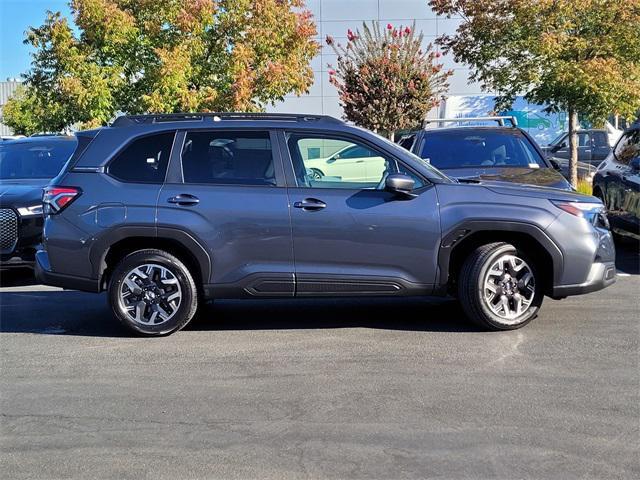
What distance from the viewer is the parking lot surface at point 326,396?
13.0 feet

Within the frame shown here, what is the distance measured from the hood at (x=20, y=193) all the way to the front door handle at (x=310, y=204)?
4.29 meters

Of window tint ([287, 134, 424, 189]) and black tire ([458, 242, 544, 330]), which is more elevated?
window tint ([287, 134, 424, 189])

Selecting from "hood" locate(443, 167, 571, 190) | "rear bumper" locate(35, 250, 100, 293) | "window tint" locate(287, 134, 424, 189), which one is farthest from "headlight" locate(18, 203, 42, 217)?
"hood" locate(443, 167, 571, 190)

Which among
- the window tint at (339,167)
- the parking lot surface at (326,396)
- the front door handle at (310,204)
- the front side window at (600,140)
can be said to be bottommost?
the parking lot surface at (326,396)

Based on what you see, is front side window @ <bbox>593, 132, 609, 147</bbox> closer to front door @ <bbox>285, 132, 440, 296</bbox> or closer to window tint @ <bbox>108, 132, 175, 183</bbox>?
front door @ <bbox>285, 132, 440, 296</bbox>

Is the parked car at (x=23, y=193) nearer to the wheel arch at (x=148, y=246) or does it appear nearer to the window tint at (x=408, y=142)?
the wheel arch at (x=148, y=246)

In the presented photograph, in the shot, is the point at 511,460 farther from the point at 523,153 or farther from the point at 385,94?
the point at 385,94

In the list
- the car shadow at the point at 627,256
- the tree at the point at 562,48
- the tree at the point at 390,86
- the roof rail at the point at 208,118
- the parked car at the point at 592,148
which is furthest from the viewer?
the parked car at the point at 592,148

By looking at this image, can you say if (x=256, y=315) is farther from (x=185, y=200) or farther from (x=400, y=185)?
(x=400, y=185)

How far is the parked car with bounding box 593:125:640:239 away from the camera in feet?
31.2

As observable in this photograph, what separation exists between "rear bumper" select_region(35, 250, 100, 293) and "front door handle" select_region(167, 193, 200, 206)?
0.95 metres

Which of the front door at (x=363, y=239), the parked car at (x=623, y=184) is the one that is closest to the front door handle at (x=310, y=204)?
the front door at (x=363, y=239)

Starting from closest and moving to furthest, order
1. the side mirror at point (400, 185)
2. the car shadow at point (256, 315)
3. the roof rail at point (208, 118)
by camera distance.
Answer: the side mirror at point (400, 185) → the roof rail at point (208, 118) → the car shadow at point (256, 315)

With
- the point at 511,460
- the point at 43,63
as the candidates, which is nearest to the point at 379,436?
the point at 511,460
